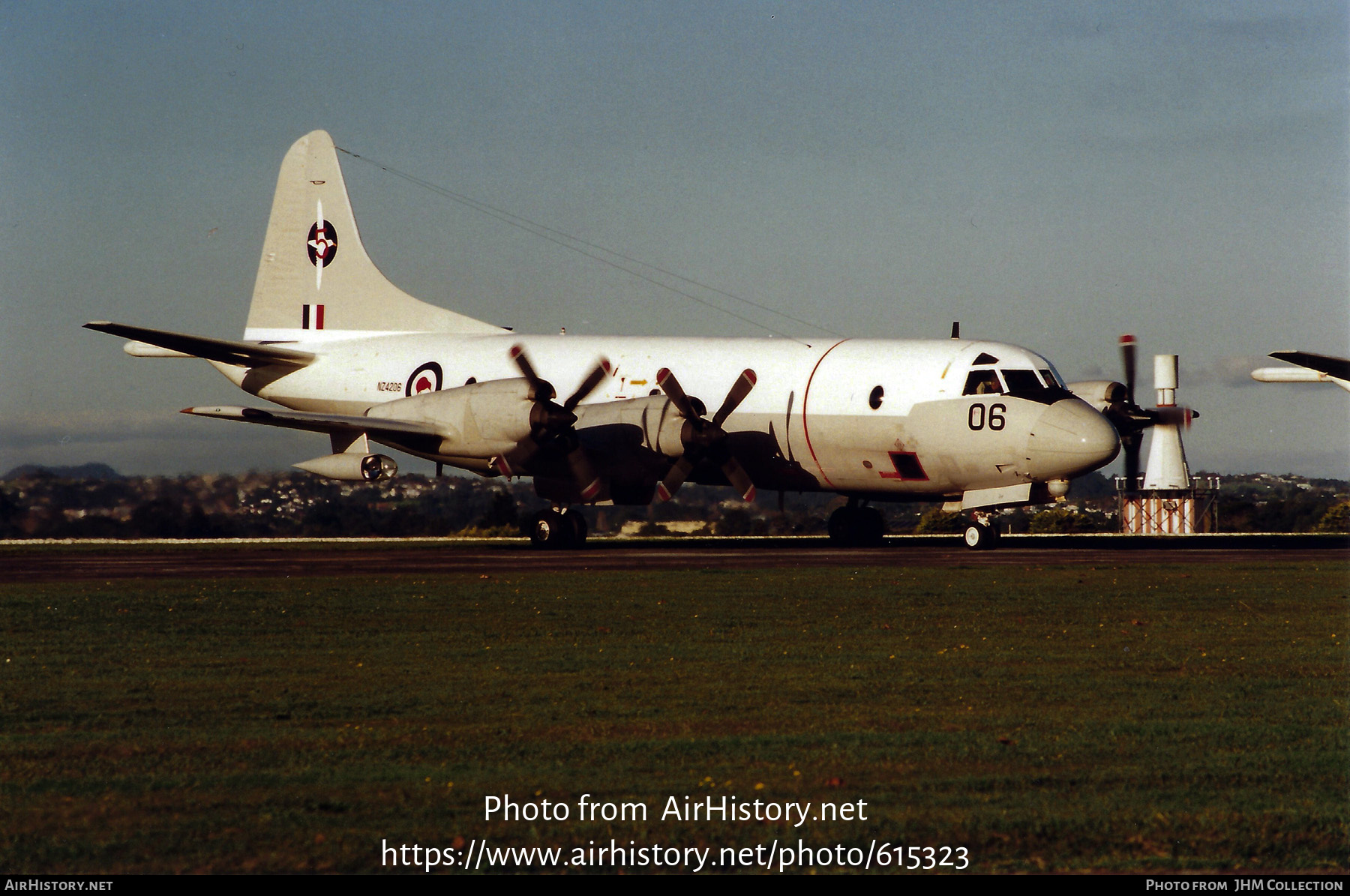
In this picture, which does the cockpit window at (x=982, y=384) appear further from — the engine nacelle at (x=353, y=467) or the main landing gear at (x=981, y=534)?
the engine nacelle at (x=353, y=467)

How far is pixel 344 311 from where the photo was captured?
136ft

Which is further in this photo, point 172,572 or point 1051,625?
point 172,572

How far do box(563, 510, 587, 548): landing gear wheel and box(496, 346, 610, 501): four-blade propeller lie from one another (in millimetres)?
1165

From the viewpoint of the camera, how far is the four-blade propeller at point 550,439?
31.8 meters

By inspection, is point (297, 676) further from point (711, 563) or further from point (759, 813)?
point (711, 563)

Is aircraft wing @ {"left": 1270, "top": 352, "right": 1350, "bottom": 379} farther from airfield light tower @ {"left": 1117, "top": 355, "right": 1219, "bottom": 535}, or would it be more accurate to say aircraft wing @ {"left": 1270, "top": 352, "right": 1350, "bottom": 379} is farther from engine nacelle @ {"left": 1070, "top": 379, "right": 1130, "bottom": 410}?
airfield light tower @ {"left": 1117, "top": 355, "right": 1219, "bottom": 535}

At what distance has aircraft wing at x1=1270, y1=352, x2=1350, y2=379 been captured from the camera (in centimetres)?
2456

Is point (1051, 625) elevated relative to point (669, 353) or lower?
lower

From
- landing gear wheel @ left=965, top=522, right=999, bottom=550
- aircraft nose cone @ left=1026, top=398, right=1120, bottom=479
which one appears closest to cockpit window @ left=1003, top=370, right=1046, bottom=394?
aircraft nose cone @ left=1026, top=398, right=1120, bottom=479

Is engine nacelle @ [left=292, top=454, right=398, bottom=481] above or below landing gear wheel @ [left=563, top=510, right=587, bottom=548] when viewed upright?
above

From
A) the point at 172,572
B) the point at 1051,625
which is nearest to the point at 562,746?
the point at 1051,625

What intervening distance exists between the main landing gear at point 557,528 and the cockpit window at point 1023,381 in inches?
408
